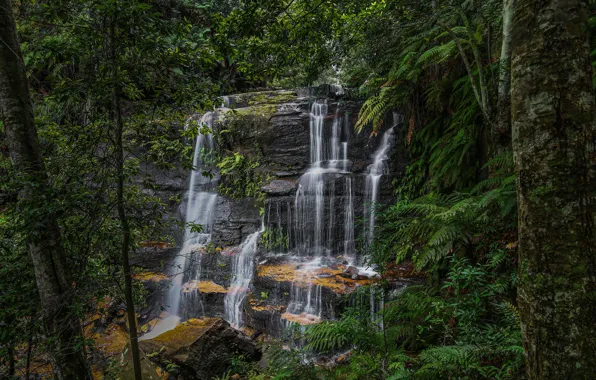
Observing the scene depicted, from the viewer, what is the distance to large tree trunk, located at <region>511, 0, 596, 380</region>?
1.34 meters

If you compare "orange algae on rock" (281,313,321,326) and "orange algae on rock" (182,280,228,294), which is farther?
"orange algae on rock" (182,280,228,294)

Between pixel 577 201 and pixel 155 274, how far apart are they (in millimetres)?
10478

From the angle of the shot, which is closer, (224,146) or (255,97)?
(224,146)

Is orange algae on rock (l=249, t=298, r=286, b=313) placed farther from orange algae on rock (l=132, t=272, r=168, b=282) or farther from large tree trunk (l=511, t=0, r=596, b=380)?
large tree trunk (l=511, t=0, r=596, b=380)

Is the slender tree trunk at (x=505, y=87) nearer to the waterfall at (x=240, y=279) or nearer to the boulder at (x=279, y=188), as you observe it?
the boulder at (x=279, y=188)

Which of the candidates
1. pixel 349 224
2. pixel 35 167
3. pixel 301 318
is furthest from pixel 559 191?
pixel 349 224

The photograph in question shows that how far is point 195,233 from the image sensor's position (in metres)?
11.4

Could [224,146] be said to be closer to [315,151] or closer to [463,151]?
[315,151]

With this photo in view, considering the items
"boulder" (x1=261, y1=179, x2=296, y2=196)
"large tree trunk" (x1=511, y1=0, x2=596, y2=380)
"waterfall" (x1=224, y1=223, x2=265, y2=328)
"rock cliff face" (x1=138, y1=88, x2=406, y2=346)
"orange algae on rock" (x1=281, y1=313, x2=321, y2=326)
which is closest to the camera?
"large tree trunk" (x1=511, y1=0, x2=596, y2=380)

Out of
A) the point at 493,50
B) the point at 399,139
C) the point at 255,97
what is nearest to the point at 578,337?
the point at 493,50

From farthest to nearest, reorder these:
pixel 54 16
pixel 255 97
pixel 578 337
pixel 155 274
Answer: pixel 255 97 → pixel 155 274 → pixel 54 16 → pixel 578 337

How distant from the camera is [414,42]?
6.79 meters

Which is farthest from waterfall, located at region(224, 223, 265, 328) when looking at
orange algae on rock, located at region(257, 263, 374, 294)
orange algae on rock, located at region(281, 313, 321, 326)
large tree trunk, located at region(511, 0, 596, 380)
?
large tree trunk, located at region(511, 0, 596, 380)

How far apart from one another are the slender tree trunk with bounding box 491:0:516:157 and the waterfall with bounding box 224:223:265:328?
6671 mm
